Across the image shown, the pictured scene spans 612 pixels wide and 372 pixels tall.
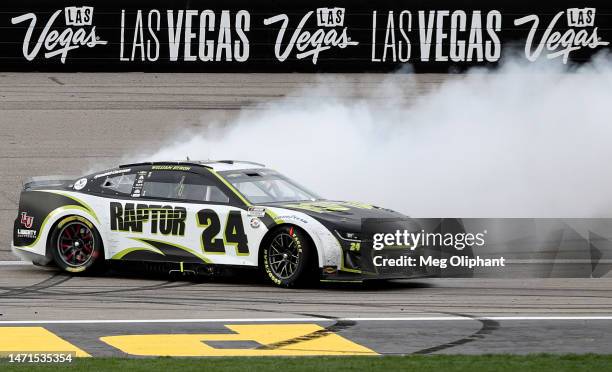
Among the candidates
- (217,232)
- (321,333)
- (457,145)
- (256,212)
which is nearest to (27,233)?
(217,232)

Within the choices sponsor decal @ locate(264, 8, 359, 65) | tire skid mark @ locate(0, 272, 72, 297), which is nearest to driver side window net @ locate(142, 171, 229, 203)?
tire skid mark @ locate(0, 272, 72, 297)

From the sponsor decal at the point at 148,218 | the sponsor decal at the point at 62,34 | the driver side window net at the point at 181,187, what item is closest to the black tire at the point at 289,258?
the driver side window net at the point at 181,187

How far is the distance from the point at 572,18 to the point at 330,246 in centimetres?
911

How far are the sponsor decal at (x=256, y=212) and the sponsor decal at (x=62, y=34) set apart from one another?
7.99m

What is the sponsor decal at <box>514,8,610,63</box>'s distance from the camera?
64.6 feet

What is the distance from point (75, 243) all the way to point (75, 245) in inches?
0.9

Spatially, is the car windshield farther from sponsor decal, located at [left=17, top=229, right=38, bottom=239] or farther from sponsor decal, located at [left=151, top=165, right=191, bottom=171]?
sponsor decal, located at [left=17, top=229, right=38, bottom=239]

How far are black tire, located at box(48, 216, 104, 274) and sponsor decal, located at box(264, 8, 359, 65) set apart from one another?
283 inches

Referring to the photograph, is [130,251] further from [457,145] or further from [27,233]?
[457,145]

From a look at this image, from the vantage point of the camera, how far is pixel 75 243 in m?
13.5

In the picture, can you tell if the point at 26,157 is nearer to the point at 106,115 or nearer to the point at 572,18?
the point at 106,115

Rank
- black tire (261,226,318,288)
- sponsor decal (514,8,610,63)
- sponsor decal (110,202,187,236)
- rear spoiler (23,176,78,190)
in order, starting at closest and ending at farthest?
black tire (261,226,318,288) < sponsor decal (110,202,187,236) < rear spoiler (23,176,78,190) < sponsor decal (514,8,610,63)

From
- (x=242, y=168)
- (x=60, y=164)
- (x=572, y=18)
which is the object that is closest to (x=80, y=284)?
(x=242, y=168)

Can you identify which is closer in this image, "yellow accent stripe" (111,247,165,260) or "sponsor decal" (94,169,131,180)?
"yellow accent stripe" (111,247,165,260)
